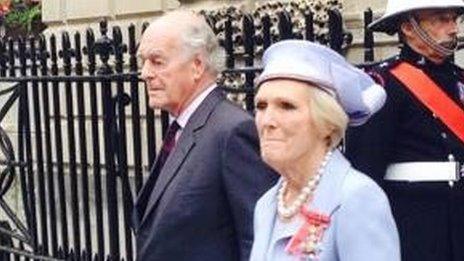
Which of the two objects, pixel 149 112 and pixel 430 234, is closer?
pixel 430 234

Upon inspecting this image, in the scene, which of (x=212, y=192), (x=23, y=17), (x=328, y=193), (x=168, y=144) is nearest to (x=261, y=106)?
(x=328, y=193)

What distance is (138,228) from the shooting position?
4.62m

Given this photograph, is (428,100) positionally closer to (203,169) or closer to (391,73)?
(391,73)

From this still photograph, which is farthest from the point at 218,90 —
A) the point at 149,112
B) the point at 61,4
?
the point at 61,4

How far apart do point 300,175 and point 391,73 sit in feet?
5.62

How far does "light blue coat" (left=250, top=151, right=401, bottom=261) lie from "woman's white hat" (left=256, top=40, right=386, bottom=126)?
0.53ft

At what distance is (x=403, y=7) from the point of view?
16.3ft

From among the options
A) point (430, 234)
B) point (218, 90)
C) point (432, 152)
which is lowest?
point (430, 234)

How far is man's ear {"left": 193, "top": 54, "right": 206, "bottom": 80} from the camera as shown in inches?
176

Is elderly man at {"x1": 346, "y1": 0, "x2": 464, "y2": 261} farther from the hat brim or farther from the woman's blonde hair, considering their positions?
the woman's blonde hair

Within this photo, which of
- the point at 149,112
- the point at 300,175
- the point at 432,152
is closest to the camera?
the point at 300,175

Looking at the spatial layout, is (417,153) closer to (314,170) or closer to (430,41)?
(430,41)

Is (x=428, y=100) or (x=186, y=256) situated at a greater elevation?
(x=428, y=100)

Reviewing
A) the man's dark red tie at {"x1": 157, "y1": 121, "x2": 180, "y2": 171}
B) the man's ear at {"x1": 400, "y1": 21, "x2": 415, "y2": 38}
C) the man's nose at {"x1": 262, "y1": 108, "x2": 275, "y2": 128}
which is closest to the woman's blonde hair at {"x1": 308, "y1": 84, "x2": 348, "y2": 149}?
the man's nose at {"x1": 262, "y1": 108, "x2": 275, "y2": 128}
